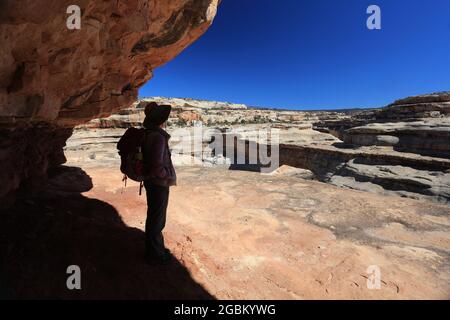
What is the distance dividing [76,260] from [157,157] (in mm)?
1318

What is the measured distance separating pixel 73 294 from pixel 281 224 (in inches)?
132

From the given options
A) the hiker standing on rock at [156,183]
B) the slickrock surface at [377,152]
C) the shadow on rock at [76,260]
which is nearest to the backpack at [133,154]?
the hiker standing on rock at [156,183]

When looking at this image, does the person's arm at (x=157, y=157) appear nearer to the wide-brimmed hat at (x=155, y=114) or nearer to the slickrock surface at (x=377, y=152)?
the wide-brimmed hat at (x=155, y=114)

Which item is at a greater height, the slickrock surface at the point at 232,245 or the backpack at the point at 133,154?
the backpack at the point at 133,154

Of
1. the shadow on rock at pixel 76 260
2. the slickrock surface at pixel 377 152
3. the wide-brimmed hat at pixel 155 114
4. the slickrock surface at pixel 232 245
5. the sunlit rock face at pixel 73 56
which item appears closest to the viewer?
the sunlit rock face at pixel 73 56

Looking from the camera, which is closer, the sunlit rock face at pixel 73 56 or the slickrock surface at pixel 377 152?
the sunlit rock face at pixel 73 56

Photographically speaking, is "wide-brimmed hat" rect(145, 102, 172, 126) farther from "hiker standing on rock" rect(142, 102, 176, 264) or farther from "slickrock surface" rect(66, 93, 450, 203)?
"slickrock surface" rect(66, 93, 450, 203)

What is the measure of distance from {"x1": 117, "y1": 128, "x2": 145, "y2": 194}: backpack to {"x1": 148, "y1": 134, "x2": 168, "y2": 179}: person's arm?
0.37ft

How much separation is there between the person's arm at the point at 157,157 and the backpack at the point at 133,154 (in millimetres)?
113

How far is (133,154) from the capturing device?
11.0 feet

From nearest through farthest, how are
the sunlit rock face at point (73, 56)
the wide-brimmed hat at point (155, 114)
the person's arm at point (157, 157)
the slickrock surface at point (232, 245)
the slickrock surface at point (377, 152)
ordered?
the sunlit rock face at point (73, 56), the slickrock surface at point (232, 245), the person's arm at point (157, 157), the wide-brimmed hat at point (155, 114), the slickrock surface at point (377, 152)

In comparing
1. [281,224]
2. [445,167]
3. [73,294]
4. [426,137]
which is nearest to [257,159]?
[426,137]

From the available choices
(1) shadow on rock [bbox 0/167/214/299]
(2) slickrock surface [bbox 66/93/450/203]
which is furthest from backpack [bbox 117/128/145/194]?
(2) slickrock surface [bbox 66/93/450/203]

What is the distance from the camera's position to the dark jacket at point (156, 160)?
3.25 m
